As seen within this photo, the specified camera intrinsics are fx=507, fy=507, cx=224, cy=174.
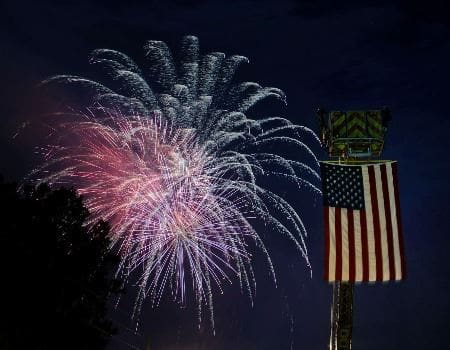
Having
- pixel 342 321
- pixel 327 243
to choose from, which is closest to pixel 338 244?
pixel 327 243

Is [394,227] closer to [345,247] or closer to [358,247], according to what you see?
[358,247]

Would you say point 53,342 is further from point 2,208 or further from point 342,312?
point 342,312

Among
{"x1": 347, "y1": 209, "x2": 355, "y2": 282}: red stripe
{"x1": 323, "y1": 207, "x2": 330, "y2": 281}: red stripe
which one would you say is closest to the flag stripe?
{"x1": 347, "y1": 209, "x2": 355, "y2": 282}: red stripe

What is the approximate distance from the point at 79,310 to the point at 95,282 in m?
1.82

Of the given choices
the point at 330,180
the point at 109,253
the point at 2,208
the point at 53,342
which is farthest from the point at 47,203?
the point at 330,180

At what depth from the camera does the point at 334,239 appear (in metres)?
16.6

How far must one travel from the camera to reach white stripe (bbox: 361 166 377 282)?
16.3 m

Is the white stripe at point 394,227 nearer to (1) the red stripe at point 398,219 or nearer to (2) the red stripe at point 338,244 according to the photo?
(1) the red stripe at point 398,219

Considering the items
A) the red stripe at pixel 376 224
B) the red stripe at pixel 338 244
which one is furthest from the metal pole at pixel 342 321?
the red stripe at pixel 376 224

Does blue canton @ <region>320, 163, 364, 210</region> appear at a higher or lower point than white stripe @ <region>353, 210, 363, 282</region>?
higher

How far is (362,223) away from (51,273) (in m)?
17.9

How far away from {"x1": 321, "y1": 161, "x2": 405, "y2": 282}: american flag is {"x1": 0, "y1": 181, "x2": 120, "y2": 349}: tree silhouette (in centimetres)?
1676

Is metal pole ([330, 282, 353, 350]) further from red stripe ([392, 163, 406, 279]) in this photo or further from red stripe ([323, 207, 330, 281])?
red stripe ([392, 163, 406, 279])

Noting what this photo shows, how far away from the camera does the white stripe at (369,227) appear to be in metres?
16.3
